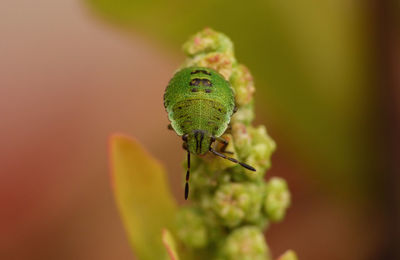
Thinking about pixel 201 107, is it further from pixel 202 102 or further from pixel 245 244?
pixel 245 244

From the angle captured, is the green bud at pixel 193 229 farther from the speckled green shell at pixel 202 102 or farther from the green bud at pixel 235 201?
the speckled green shell at pixel 202 102

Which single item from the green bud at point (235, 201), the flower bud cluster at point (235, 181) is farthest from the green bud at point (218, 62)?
the green bud at point (235, 201)

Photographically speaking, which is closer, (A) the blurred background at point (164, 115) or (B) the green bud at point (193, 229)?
(B) the green bud at point (193, 229)

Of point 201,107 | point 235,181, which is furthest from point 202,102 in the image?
point 235,181

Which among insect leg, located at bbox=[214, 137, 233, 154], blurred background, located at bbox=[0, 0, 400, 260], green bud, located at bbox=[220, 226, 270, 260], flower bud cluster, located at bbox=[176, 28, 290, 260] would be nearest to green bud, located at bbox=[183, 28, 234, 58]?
flower bud cluster, located at bbox=[176, 28, 290, 260]

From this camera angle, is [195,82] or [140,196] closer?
[195,82]

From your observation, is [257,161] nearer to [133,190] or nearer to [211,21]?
[133,190]
